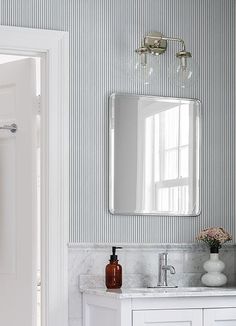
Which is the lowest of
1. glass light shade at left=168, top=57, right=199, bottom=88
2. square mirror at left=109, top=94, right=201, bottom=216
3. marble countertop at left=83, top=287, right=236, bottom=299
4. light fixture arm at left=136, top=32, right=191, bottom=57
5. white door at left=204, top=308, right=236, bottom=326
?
white door at left=204, top=308, right=236, bottom=326

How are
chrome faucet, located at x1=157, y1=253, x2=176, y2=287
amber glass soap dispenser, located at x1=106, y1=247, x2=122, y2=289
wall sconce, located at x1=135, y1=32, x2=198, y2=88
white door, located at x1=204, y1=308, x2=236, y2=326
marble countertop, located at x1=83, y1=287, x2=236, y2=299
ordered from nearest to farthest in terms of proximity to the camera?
marble countertop, located at x1=83, y1=287, x2=236, y2=299 < white door, located at x1=204, y1=308, x2=236, y2=326 < amber glass soap dispenser, located at x1=106, y1=247, x2=122, y2=289 < chrome faucet, located at x1=157, y1=253, x2=176, y2=287 < wall sconce, located at x1=135, y1=32, x2=198, y2=88

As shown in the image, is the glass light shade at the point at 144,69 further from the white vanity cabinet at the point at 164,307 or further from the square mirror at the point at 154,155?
the white vanity cabinet at the point at 164,307

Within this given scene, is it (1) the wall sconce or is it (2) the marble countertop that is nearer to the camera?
(2) the marble countertop

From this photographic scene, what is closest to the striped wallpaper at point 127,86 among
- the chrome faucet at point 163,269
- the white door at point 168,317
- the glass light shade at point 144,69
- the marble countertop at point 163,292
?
the glass light shade at point 144,69

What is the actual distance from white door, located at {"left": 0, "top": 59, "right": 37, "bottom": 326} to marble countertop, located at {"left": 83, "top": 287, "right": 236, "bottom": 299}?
512mm

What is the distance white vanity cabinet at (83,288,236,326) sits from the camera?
3285 millimetres

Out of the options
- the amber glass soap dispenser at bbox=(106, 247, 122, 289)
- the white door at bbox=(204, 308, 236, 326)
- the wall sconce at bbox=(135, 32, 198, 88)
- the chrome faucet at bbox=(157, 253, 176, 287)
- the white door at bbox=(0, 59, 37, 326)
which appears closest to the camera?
the white door at bbox=(204, 308, 236, 326)

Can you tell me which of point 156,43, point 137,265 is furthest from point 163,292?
point 156,43

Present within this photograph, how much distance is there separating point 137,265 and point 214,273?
386 mm

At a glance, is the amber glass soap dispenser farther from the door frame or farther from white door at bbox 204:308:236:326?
white door at bbox 204:308:236:326

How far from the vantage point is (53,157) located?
12.0 feet

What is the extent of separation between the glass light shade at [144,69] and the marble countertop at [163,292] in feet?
3.49

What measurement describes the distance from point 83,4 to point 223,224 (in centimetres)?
134

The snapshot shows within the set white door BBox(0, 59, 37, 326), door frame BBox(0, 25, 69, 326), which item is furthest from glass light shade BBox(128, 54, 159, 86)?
white door BBox(0, 59, 37, 326)
